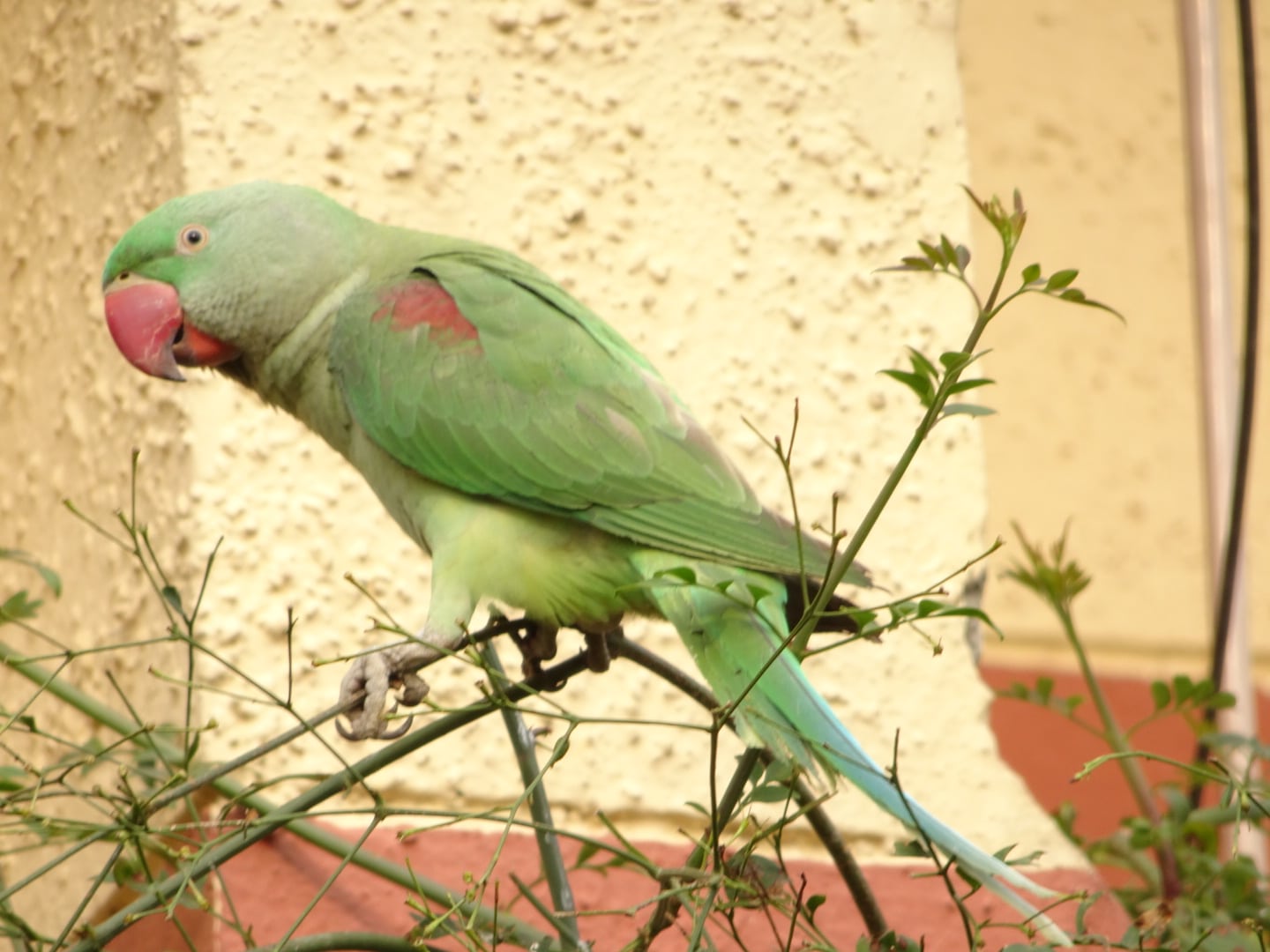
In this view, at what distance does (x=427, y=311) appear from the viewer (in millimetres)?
1355

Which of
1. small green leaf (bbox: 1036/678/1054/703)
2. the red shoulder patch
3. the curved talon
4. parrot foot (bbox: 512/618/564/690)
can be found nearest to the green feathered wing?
Result: the red shoulder patch

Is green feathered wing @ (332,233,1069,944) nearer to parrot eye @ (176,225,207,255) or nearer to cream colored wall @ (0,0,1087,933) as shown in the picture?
parrot eye @ (176,225,207,255)

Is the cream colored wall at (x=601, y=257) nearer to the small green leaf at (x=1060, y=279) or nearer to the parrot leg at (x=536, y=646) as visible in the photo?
the parrot leg at (x=536, y=646)

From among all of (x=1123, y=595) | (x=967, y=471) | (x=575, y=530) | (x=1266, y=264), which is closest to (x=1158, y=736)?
(x=1123, y=595)

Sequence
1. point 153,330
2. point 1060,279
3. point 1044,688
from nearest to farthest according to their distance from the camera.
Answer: point 1060,279 < point 153,330 < point 1044,688

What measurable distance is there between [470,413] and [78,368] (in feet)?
2.07

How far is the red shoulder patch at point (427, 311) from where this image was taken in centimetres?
135

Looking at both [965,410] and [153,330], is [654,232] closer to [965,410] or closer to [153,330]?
[153,330]

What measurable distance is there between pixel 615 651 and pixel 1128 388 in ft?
6.31

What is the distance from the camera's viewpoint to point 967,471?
181cm

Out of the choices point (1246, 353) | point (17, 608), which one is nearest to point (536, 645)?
point (17, 608)

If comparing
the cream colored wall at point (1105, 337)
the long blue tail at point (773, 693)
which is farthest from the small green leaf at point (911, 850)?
the cream colored wall at point (1105, 337)

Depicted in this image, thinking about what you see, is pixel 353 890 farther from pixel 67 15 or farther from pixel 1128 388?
pixel 1128 388

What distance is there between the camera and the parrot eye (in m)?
1.38
